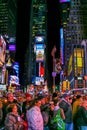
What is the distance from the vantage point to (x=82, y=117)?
41.3ft

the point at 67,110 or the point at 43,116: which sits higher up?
the point at 43,116

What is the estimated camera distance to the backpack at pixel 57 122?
12.1 m

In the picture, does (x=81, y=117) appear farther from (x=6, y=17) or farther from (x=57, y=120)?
(x=6, y=17)

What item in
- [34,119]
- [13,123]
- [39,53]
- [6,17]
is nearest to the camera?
[13,123]

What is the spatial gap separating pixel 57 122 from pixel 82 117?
3.20 ft

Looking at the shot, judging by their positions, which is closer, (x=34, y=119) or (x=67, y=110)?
(x=34, y=119)

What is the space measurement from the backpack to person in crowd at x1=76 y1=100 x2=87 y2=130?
709 millimetres

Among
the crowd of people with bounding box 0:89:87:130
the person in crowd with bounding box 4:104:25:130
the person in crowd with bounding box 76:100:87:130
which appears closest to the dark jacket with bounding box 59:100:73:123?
the crowd of people with bounding box 0:89:87:130

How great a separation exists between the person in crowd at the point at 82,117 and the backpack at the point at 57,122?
27.9 inches

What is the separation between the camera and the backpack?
1207cm

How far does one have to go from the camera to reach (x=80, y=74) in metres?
170

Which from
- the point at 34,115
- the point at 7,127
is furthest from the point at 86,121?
the point at 7,127

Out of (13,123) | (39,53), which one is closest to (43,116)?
(13,123)

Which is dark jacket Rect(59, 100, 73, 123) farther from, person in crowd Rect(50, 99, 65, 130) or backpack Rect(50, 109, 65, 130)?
backpack Rect(50, 109, 65, 130)
